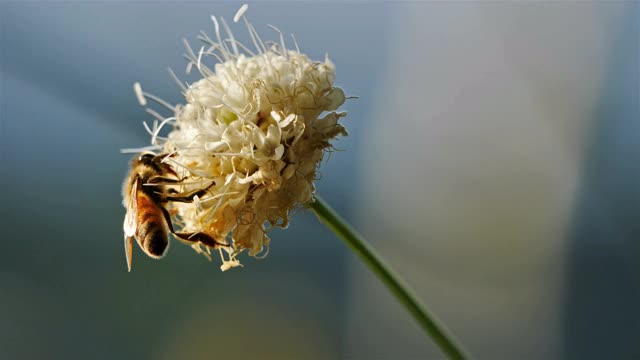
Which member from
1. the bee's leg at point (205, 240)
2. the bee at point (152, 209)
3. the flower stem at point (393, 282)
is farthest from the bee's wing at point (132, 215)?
the flower stem at point (393, 282)

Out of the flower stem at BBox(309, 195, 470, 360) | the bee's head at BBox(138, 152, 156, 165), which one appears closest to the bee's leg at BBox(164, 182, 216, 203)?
the bee's head at BBox(138, 152, 156, 165)

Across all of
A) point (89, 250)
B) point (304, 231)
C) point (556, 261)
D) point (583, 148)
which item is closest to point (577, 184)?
point (583, 148)

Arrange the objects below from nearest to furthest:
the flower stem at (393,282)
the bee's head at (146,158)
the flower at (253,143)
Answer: the flower stem at (393,282) → the flower at (253,143) → the bee's head at (146,158)

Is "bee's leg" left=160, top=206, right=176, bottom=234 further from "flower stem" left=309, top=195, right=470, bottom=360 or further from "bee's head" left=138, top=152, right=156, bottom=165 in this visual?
"flower stem" left=309, top=195, right=470, bottom=360

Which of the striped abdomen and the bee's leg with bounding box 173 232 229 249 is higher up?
the striped abdomen

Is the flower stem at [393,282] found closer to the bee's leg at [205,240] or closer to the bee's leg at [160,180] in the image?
the bee's leg at [205,240]

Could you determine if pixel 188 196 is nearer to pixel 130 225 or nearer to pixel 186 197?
pixel 186 197
